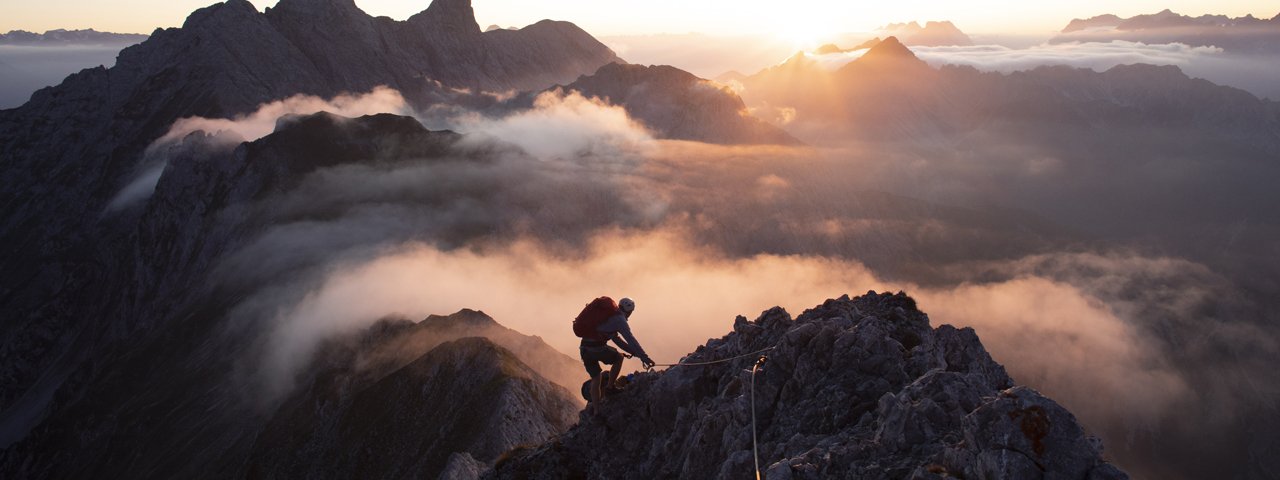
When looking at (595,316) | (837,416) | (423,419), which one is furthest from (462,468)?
(837,416)

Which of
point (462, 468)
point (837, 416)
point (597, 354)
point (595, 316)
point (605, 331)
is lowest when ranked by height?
point (462, 468)

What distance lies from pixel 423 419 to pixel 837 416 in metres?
56.3

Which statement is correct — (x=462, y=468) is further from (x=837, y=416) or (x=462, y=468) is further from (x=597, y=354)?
(x=837, y=416)

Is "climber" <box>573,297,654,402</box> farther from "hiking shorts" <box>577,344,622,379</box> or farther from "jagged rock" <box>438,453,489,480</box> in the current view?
"jagged rock" <box>438,453,489,480</box>

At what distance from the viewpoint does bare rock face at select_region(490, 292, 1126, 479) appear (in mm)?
18516

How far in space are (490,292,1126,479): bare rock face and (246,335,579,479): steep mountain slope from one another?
29.4 m

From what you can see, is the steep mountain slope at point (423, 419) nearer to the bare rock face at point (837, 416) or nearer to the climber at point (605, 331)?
the bare rock face at point (837, 416)

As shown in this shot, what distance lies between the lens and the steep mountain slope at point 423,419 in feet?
221

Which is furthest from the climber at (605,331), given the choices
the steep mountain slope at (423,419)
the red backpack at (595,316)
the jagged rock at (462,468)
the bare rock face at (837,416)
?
the steep mountain slope at (423,419)

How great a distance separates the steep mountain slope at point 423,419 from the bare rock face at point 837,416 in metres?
29.4

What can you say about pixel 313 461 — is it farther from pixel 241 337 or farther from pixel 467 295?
pixel 467 295

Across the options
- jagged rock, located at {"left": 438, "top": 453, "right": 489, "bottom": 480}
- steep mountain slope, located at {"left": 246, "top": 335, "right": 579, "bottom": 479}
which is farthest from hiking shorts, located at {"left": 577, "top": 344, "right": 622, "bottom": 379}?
steep mountain slope, located at {"left": 246, "top": 335, "right": 579, "bottom": 479}

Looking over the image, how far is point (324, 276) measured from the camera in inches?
6570

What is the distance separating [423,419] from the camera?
7325 cm
